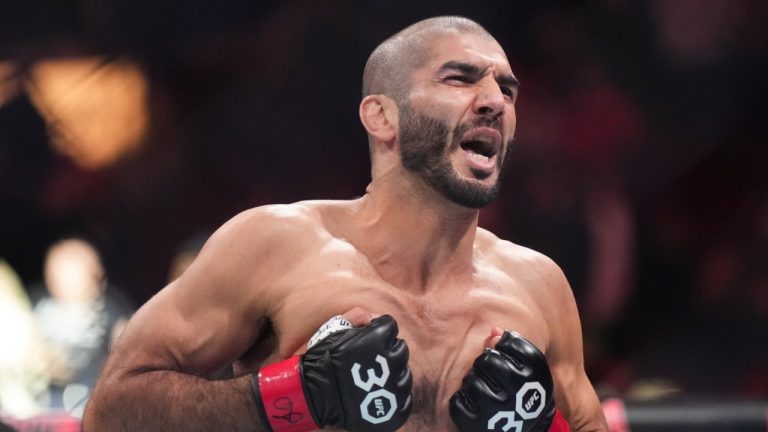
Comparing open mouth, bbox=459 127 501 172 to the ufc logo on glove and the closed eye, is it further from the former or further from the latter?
the ufc logo on glove

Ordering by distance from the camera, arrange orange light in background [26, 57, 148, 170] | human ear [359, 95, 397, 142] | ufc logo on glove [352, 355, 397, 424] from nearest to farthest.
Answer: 1. ufc logo on glove [352, 355, 397, 424]
2. human ear [359, 95, 397, 142]
3. orange light in background [26, 57, 148, 170]

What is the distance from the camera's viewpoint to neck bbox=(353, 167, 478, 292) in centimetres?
181

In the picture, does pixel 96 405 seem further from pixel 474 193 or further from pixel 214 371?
pixel 474 193

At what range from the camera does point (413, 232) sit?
6.02ft

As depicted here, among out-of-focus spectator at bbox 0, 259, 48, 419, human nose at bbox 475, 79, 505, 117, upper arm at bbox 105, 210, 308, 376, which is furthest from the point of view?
out-of-focus spectator at bbox 0, 259, 48, 419

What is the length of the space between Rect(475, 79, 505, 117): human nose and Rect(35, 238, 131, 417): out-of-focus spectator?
2.02m

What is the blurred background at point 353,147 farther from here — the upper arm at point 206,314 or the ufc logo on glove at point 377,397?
the ufc logo on glove at point 377,397

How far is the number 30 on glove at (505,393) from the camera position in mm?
1635

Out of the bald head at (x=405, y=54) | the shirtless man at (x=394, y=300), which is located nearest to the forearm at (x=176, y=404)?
the shirtless man at (x=394, y=300)

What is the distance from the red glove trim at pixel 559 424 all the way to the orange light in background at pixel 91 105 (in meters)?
2.40

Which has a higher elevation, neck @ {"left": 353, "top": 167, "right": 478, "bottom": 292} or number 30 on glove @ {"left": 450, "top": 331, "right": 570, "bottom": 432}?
neck @ {"left": 353, "top": 167, "right": 478, "bottom": 292}

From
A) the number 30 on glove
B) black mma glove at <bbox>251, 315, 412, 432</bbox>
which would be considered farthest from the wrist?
the number 30 on glove

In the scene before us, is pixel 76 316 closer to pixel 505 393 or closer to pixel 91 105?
pixel 91 105

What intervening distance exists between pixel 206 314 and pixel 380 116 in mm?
501
